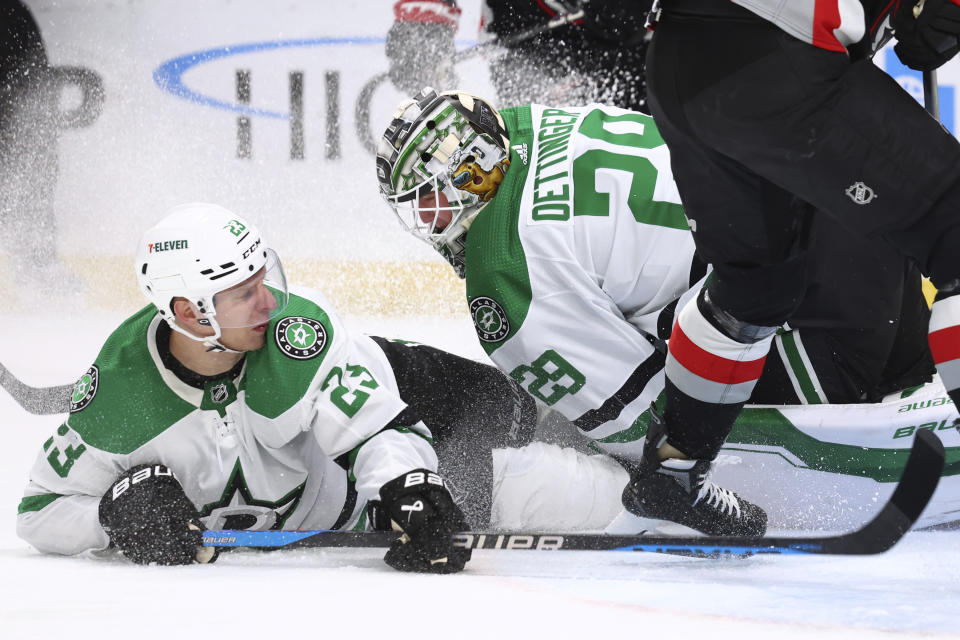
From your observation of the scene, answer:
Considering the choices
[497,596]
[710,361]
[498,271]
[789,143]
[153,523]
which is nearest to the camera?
[789,143]

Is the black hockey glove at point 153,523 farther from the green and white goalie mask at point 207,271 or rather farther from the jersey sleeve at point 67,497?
the green and white goalie mask at point 207,271

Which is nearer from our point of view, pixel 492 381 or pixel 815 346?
pixel 815 346

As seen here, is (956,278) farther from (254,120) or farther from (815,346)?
(254,120)

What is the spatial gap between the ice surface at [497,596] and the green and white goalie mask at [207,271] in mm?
484

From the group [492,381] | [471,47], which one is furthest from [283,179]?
[492,381]

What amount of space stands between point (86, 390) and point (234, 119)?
2.92 metres

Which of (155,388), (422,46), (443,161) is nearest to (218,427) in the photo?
(155,388)

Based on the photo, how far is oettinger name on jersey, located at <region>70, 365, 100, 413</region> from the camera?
2.25 m

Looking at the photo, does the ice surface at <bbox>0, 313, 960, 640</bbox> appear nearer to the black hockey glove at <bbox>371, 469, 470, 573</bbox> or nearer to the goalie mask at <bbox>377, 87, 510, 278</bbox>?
the black hockey glove at <bbox>371, 469, 470, 573</bbox>

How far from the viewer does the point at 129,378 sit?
2.27 metres

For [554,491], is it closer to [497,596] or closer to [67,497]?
[497,596]

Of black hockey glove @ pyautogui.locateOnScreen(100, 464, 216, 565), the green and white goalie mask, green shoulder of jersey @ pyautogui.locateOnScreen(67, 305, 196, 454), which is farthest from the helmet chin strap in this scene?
black hockey glove @ pyautogui.locateOnScreen(100, 464, 216, 565)

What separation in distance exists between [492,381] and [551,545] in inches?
30.9

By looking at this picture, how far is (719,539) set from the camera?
6.60 ft
